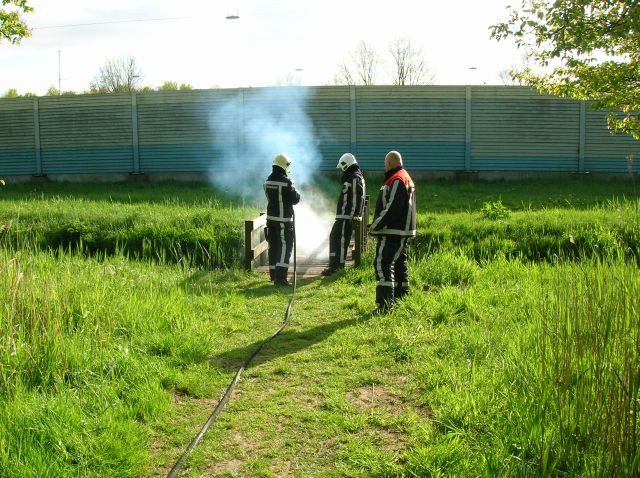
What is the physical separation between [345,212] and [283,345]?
4611mm

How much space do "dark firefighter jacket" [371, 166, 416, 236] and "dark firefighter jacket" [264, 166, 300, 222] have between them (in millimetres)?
2444

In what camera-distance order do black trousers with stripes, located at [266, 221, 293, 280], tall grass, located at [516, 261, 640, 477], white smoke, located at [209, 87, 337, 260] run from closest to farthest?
1. tall grass, located at [516, 261, 640, 477]
2. black trousers with stripes, located at [266, 221, 293, 280]
3. white smoke, located at [209, 87, 337, 260]

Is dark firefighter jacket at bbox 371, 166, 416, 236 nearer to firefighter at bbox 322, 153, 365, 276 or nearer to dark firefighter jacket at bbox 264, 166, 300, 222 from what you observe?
dark firefighter jacket at bbox 264, 166, 300, 222

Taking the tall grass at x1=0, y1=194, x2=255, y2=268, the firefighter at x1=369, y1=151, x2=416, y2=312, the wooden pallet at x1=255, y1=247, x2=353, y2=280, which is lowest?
the wooden pallet at x1=255, y1=247, x2=353, y2=280

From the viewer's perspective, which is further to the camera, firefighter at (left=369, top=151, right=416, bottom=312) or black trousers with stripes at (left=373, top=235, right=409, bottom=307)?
black trousers with stripes at (left=373, top=235, right=409, bottom=307)

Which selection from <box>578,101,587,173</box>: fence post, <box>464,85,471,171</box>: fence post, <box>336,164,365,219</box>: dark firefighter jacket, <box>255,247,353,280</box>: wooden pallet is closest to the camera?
<box>336,164,365,219</box>: dark firefighter jacket

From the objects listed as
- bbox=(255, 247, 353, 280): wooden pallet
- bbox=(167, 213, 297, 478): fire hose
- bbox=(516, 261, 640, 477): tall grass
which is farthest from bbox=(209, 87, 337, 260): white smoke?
bbox=(516, 261, 640, 477): tall grass

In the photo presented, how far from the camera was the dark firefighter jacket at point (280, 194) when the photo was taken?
1059 cm

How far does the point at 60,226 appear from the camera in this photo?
14.2 metres

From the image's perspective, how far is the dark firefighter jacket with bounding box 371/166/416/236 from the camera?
8.28 metres

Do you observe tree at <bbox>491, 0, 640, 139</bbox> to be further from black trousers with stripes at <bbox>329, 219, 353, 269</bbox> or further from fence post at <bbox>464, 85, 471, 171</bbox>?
fence post at <bbox>464, 85, 471, 171</bbox>

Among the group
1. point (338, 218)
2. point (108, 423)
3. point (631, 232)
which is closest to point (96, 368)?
point (108, 423)

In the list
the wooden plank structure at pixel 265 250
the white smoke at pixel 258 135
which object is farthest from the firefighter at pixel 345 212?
the white smoke at pixel 258 135

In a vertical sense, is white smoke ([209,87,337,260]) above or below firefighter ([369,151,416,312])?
above
